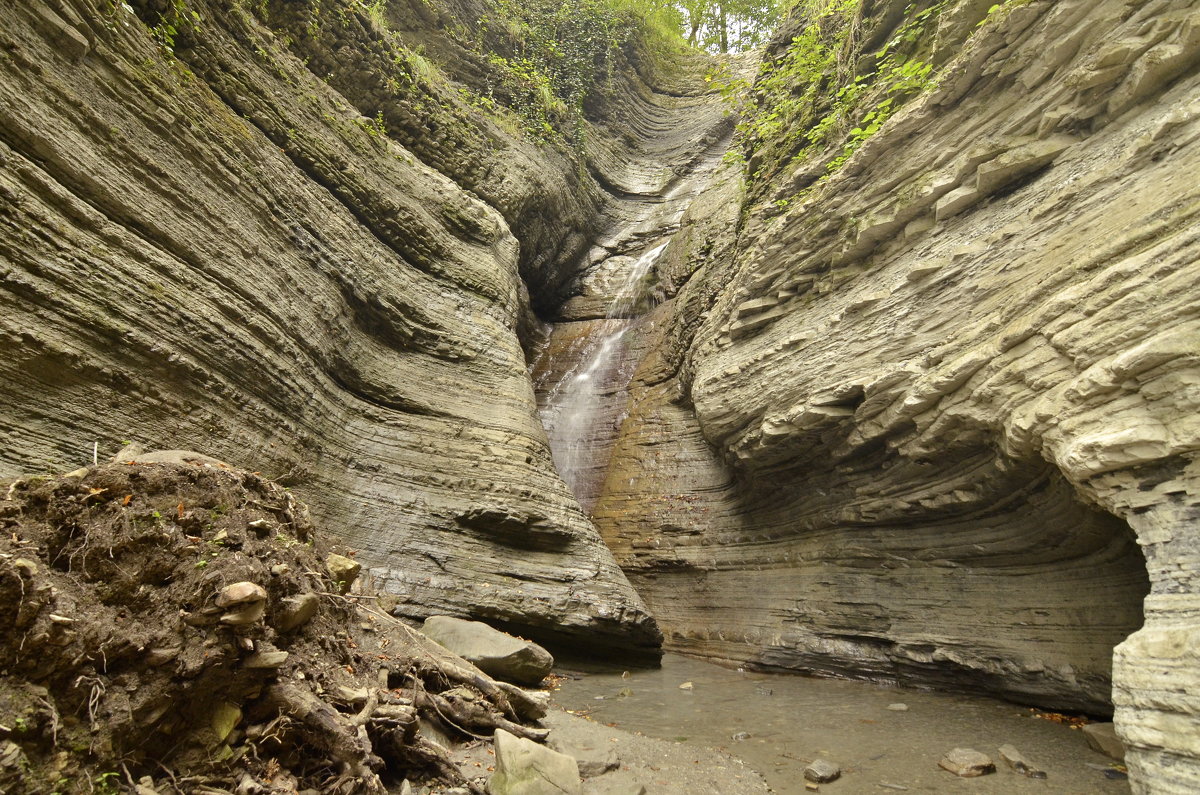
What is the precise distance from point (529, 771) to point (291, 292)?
684 centimetres

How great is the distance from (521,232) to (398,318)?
6.45 m

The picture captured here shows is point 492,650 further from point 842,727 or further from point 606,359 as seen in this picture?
point 606,359

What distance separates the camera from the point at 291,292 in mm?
8297

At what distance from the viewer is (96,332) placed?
573 cm

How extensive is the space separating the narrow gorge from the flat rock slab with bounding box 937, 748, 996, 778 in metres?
1.37

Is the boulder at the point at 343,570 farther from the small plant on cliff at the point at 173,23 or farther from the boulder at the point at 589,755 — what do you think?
the small plant on cliff at the point at 173,23

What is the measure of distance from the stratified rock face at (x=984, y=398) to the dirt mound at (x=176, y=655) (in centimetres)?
520

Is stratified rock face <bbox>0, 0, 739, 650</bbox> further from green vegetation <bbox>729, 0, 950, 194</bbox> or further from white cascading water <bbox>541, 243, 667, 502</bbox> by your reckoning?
green vegetation <bbox>729, 0, 950, 194</bbox>

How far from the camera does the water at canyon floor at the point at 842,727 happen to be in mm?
5266

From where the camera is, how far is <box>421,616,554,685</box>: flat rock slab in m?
6.65

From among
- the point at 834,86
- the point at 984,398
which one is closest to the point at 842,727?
the point at 984,398

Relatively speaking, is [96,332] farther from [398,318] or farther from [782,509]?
[782,509]

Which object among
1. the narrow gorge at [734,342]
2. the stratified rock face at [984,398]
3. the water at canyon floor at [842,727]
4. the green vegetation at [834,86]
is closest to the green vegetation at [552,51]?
the narrow gorge at [734,342]

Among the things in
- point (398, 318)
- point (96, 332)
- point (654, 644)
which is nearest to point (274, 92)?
point (398, 318)
